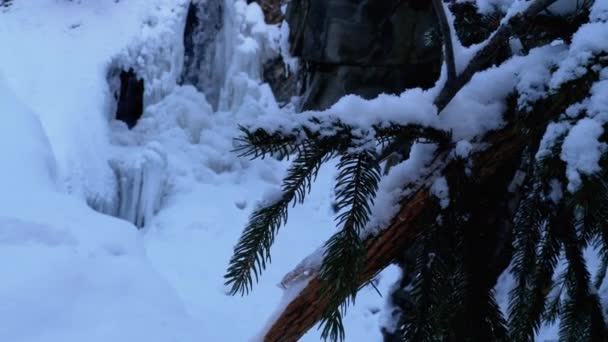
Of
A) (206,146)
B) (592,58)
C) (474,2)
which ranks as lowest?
(592,58)

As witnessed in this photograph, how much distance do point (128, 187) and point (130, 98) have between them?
1.46 metres

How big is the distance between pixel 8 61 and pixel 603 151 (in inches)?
264

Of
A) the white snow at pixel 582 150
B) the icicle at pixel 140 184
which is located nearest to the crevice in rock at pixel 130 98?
the icicle at pixel 140 184

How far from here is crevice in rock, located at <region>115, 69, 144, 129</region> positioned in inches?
273

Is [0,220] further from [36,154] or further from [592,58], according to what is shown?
[592,58]

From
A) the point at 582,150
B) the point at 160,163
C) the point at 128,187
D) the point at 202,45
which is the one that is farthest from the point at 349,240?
the point at 202,45

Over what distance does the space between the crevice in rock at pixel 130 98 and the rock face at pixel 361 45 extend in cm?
251

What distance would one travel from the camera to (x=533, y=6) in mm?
915

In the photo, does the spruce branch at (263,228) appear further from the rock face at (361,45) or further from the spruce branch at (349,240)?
the rock face at (361,45)

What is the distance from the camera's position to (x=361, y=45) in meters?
5.09

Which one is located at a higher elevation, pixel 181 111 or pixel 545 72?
pixel 181 111

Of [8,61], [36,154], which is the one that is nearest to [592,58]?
[36,154]

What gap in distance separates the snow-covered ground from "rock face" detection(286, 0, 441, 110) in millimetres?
1912

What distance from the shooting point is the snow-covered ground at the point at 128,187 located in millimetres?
2537
